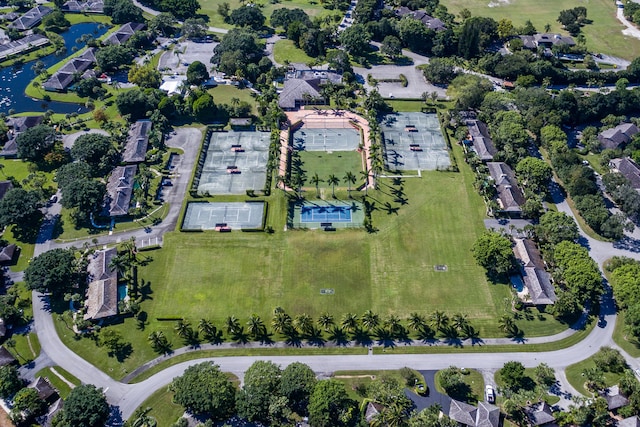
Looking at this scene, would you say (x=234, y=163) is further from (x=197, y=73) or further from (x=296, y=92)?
(x=197, y=73)

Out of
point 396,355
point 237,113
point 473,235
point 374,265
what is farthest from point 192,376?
point 237,113

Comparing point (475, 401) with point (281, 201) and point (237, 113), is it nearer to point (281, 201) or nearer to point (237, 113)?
point (281, 201)

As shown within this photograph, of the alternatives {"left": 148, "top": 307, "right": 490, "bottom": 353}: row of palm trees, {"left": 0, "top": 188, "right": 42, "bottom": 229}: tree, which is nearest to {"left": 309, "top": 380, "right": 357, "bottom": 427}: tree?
{"left": 148, "top": 307, "right": 490, "bottom": 353}: row of palm trees

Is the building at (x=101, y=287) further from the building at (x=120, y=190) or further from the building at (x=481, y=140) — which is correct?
the building at (x=481, y=140)

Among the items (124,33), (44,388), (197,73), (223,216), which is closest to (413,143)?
(223,216)

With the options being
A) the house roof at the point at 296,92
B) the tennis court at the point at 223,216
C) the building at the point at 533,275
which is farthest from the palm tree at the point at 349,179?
the building at the point at 533,275

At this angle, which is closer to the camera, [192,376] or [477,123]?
[192,376]
